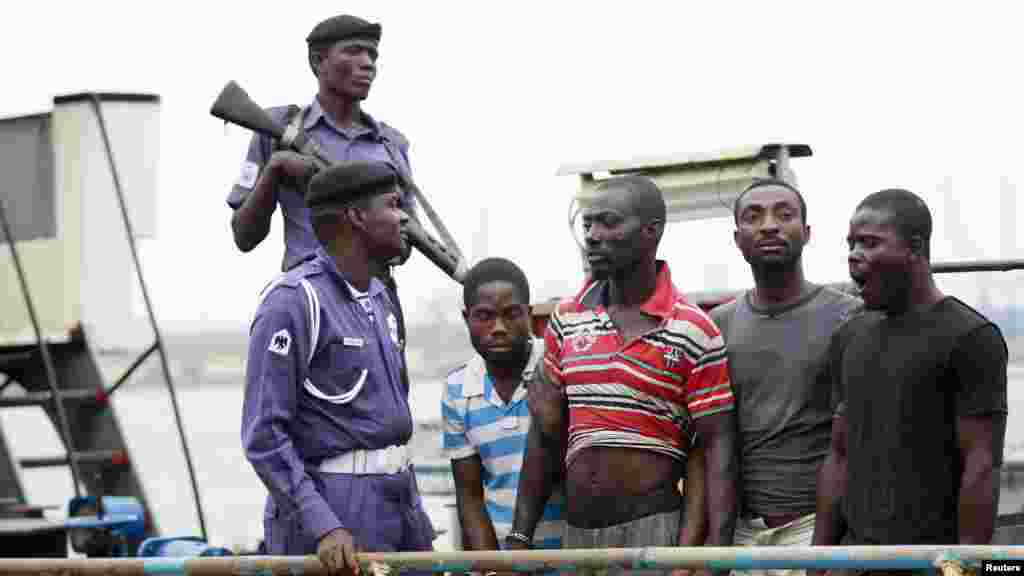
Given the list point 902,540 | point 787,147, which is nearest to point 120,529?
point 787,147

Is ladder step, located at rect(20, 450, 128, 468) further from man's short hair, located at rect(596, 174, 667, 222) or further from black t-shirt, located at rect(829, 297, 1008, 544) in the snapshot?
black t-shirt, located at rect(829, 297, 1008, 544)

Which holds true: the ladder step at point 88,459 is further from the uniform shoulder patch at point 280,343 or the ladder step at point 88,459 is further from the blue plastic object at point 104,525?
the uniform shoulder patch at point 280,343

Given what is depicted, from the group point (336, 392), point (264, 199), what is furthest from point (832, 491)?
point (264, 199)

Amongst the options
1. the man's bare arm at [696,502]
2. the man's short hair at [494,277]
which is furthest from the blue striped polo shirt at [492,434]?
the man's bare arm at [696,502]

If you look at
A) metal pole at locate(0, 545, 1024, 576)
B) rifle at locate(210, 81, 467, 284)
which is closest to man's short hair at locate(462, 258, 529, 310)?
rifle at locate(210, 81, 467, 284)

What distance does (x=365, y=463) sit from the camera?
4.84 m

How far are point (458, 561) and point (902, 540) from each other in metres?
1.18

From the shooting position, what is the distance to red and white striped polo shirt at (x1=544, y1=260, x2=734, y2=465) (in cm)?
499

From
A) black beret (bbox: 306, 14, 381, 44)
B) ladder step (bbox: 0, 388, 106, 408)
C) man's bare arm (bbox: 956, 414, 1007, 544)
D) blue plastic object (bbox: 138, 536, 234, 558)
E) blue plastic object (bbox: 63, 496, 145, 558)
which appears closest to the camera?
man's bare arm (bbox: 956, 414, 1007, 544)

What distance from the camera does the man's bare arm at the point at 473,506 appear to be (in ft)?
18.0

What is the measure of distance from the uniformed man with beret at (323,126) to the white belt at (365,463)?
3.45 ft

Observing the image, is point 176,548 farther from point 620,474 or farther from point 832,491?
point 832,491

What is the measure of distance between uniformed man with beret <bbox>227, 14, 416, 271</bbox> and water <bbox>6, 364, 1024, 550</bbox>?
7.77 feet

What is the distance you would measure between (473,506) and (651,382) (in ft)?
2.87
